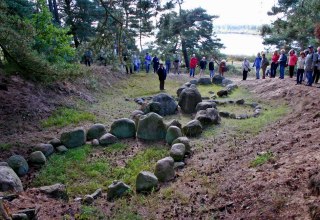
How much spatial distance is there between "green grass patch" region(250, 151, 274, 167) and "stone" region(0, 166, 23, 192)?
204 inches

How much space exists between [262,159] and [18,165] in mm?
6158

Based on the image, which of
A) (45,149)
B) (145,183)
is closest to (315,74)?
(145,183)

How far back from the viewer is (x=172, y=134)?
420 inches

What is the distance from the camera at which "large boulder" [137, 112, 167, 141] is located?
1109 cm

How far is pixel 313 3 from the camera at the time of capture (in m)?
12.8

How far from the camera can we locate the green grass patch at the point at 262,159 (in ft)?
24.2

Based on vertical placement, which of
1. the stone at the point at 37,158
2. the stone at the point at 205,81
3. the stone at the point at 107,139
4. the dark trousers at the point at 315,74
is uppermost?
the dark trousers at the point at 315,74

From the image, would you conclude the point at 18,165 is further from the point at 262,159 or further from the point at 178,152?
the point at 262,159

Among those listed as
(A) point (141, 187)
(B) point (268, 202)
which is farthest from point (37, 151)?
(B) point (268, 202)

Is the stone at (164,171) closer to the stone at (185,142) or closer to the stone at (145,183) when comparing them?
the stone at (145,183)

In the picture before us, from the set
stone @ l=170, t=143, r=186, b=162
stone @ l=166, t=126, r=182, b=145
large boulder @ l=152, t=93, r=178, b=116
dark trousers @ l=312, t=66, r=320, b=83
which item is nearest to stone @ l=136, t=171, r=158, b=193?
stone @ l=170, t=143, r=186, b=162

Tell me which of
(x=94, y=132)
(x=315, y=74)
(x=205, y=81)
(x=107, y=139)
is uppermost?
(x=315, y=74)

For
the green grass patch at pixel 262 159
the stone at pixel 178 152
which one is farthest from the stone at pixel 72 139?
the green grass patch at pixel 262 159

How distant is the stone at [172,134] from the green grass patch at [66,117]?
153 inches
